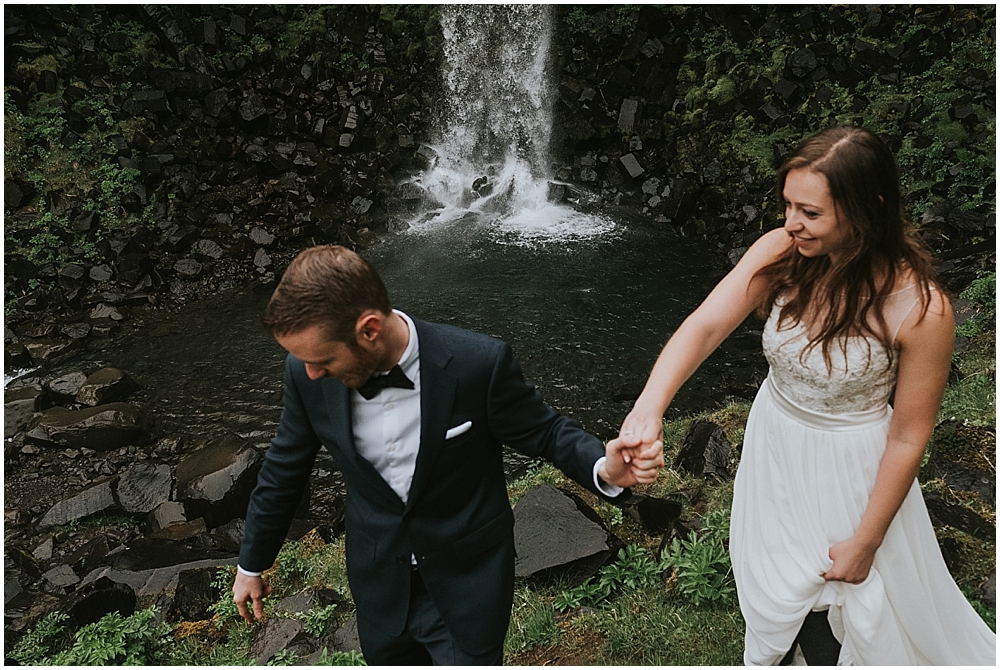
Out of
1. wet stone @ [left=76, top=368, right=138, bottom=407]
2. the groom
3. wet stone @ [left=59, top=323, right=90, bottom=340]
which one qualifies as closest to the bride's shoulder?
the groom

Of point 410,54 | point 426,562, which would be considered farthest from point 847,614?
point 410,54

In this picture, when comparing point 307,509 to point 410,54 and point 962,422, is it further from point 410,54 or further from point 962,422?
point 410,54

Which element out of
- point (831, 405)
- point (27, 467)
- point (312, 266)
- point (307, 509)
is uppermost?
point (312, 266)

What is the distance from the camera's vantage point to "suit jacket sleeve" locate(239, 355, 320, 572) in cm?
254

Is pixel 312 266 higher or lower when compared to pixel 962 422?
higher

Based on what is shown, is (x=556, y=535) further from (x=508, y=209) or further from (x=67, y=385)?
(x=508, y=209)

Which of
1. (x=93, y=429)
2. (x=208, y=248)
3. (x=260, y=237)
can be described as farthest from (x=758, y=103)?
(x=93, y=429)

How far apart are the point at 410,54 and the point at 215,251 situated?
572 cm

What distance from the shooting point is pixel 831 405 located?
7.98ft

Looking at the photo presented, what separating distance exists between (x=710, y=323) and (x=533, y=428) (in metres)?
0.66

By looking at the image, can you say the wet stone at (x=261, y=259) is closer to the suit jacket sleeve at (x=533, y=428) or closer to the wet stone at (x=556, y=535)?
the wet stone at (x=556, y=535)

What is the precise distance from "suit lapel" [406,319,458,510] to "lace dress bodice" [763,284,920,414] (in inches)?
41.7

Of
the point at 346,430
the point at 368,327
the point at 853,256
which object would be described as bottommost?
the point at 346,430

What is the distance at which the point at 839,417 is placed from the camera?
2.43 m
